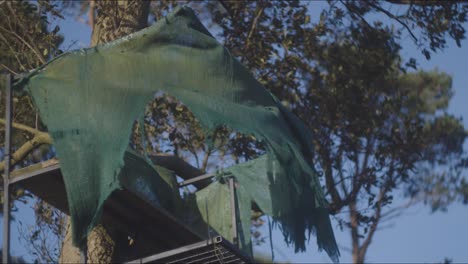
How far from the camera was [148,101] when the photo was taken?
6523 mm

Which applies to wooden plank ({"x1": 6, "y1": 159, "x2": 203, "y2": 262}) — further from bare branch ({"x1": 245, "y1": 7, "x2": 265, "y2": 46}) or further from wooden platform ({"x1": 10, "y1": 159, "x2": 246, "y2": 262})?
bare branch ({"x1": 245, "y1": 7, "x2": 265, "y2": 46})

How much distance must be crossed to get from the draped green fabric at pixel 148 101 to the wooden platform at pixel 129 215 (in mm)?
172

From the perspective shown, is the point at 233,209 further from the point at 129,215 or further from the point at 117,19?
the point at 117,19

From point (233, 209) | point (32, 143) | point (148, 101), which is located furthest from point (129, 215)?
point (32, 143)

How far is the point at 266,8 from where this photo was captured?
42.2 feet

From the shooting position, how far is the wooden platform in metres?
6.35

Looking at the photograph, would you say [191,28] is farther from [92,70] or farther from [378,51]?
[378,51]

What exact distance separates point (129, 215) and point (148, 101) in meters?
1.00

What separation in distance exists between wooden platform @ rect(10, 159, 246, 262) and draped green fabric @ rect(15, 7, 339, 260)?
172 millimetres

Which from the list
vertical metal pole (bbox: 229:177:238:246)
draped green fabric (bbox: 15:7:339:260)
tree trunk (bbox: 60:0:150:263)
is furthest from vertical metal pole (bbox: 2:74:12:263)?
tree trunk (bbox: 60:0:150:263)

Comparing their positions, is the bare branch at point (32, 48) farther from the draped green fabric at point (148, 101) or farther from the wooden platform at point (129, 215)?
the draped green fabric at point (148, 101)

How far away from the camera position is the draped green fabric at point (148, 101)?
615cm

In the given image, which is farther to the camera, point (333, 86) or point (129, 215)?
point (333, 86)

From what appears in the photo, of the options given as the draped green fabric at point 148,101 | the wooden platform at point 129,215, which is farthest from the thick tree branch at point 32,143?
the draped green fabric at point 148,101
